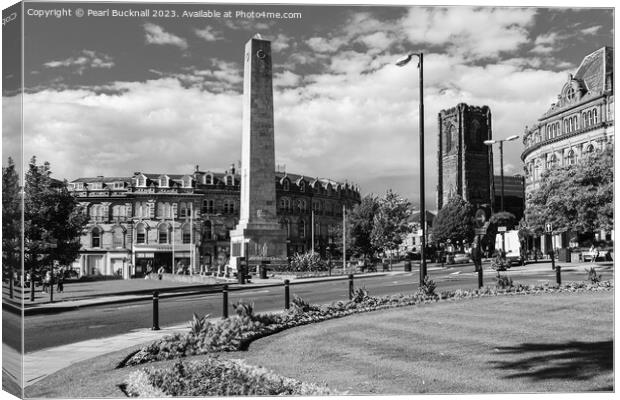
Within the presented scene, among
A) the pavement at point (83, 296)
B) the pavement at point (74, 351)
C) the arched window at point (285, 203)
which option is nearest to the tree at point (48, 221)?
the pavement at point (83, 296)

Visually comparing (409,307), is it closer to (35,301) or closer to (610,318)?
(610,318)

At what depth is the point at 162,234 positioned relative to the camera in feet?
67.2

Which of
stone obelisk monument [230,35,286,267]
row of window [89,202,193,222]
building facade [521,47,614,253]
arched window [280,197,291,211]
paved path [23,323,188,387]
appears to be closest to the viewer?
paved path [23,323,188,387]

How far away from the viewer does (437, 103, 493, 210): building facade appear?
17519 millimetres

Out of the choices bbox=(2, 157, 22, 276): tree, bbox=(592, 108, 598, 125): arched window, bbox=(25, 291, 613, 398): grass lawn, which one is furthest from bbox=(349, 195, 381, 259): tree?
bbox=(2, 157, 22, 276): tree

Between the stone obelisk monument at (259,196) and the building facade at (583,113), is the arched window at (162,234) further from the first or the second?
the stone obelisk monument at (259,196)

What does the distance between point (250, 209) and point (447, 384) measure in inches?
1160

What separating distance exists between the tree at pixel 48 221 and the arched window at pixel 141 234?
2.60m

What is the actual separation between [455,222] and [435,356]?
2809 inches

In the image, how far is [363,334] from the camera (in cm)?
1238

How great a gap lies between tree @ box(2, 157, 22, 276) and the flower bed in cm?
258

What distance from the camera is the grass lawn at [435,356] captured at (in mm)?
9805

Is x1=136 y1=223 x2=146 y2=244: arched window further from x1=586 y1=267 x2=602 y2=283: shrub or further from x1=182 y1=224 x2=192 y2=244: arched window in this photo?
x1=586 y1=267 x2=602 y2=283: shrub

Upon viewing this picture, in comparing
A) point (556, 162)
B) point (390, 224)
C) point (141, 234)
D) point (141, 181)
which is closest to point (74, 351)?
point (141, 181)
